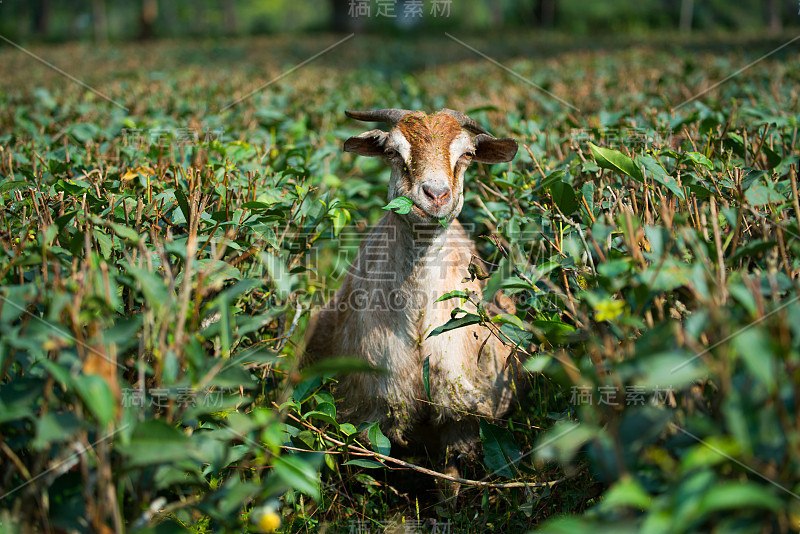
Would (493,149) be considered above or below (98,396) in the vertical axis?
above

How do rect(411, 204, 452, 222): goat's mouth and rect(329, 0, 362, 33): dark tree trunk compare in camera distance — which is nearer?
rect(411, 204, 452, 222): goat's mouth

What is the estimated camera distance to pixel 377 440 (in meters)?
2.81

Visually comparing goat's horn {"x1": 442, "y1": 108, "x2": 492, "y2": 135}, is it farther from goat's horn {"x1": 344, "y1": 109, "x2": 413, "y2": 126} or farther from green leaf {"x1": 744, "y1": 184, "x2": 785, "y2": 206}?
green leaf {"x1": 744, "y1": 184, "x2": 785, "y2": 206}

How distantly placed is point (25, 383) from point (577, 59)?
10321mm

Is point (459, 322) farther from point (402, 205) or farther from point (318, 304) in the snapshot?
point (318, 304)

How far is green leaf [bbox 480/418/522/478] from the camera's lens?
266 cm

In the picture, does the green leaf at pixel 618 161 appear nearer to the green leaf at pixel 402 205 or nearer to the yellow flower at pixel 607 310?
the green leaf at pixel 402 205

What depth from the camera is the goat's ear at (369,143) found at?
3334 millimetres

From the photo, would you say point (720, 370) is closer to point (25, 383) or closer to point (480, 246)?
point (25, 383)

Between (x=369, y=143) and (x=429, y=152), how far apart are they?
19.9 inches

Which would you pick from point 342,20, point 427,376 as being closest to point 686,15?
point 342,20

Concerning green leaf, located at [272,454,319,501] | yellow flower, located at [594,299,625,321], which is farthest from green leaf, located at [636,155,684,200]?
green leaf, located at [272,454,319,501]

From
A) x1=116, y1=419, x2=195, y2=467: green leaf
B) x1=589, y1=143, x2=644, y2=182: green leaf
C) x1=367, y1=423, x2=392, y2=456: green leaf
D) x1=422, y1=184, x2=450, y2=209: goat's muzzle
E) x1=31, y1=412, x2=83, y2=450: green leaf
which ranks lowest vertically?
x1=367, y1=423, x2=392, y2=456: green leaf

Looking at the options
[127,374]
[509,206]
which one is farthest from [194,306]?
[509,206]
